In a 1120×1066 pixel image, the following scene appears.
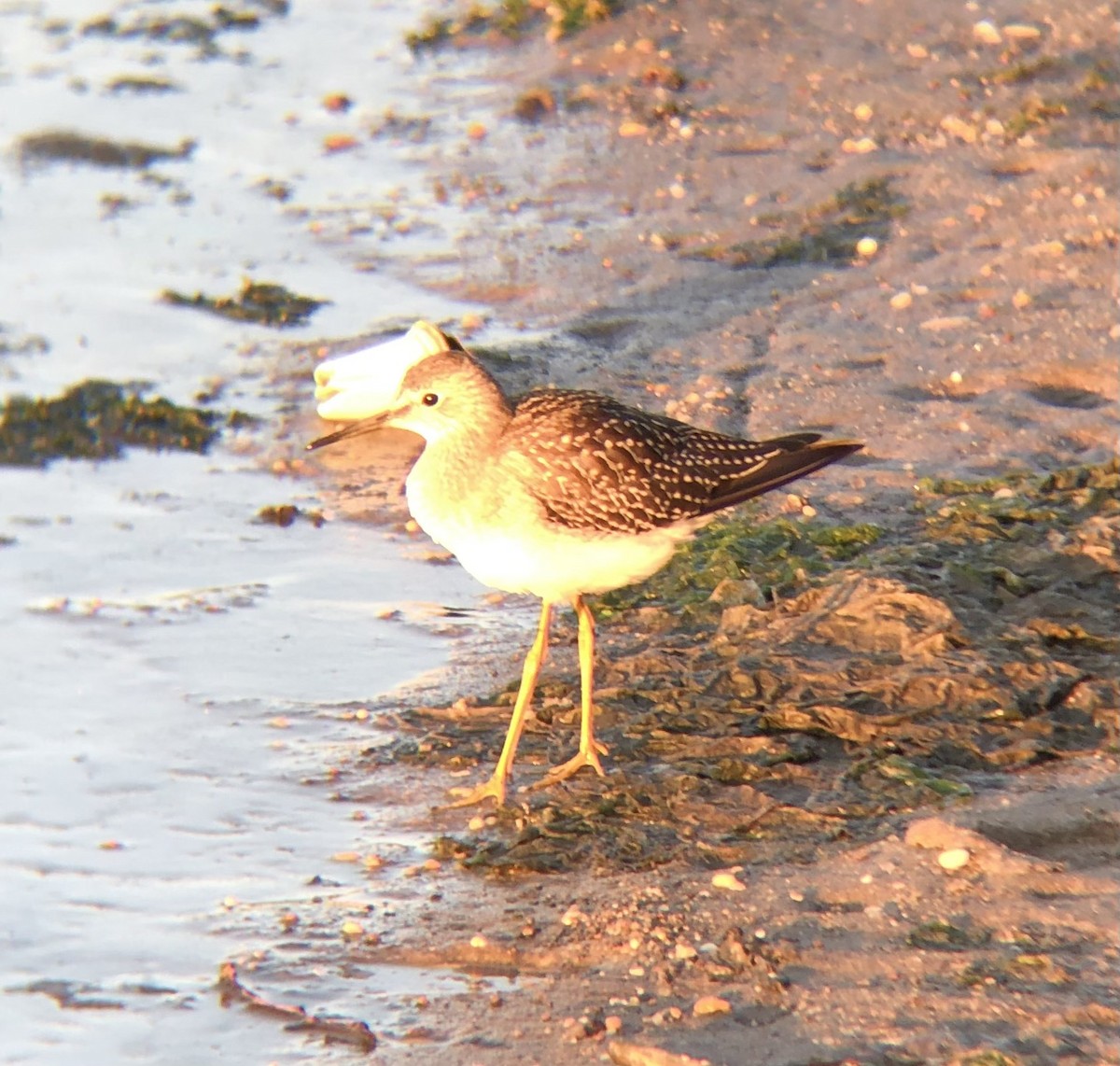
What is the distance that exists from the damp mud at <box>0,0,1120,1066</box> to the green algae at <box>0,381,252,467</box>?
0.39 feet

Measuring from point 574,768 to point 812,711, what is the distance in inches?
28.7

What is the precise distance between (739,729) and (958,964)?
1493mm

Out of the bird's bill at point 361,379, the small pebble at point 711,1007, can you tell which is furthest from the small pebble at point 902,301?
the small pebble at point 711,1007

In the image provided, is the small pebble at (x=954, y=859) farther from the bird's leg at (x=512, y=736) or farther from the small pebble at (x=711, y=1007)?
the bird's leg at (x=512, y=736)

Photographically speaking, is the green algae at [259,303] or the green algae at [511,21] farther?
the green algae at [511,21]

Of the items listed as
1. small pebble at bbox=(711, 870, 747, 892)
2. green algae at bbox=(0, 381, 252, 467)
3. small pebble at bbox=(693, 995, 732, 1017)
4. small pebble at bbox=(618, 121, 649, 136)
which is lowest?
small pebble at bbox=(711, 870, 747, 892)

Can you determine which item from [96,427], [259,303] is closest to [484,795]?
[96,427]

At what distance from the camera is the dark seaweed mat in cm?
501

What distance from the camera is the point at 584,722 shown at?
5.43 m

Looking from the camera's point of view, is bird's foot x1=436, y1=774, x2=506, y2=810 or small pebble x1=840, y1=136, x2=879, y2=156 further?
small pebble x1=840, y1=136, x2=879, y2=156

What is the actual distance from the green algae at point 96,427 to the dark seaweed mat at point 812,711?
2.54 meters

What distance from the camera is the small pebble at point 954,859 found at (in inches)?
175

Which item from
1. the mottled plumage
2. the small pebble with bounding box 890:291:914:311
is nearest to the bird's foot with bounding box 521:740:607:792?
the mottled plumage

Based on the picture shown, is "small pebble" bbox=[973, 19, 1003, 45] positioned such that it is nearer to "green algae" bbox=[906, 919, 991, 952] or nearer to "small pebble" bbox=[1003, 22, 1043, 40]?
"small pebble" bbox=[1003, 22, 1043, 40]
